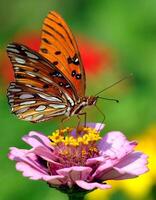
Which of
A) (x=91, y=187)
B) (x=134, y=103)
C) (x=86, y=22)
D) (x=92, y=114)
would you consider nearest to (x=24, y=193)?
(x=92, y=114)

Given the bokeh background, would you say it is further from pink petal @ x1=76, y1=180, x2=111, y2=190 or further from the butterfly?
pink petal @ x1=76, y1=180, x2=111, y2=190

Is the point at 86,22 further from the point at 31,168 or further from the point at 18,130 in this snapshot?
the point at 31,168

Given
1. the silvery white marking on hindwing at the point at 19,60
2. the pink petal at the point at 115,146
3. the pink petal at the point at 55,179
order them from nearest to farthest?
the pink petal at the point at 55,179 < the pink petal at the point at 115,146 < the silvery white marking on hindwing at the point at 19,60

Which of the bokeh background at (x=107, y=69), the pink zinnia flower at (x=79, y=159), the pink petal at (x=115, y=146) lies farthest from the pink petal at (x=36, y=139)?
the bokeh background at (x=107, y=69)

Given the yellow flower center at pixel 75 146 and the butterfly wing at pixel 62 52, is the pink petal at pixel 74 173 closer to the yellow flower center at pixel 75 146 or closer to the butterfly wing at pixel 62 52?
the yellow flower center at pixel 75 146

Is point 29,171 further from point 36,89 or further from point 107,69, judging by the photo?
point 107,69
